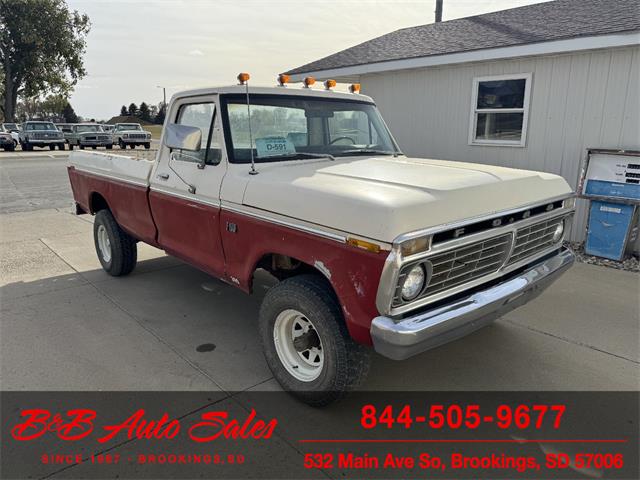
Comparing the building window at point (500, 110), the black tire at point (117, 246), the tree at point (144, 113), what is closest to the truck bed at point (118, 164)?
the black tire at point (117, 246)

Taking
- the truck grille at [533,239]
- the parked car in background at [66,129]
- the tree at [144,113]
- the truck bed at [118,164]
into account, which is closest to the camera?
the truck grille at [533,239]

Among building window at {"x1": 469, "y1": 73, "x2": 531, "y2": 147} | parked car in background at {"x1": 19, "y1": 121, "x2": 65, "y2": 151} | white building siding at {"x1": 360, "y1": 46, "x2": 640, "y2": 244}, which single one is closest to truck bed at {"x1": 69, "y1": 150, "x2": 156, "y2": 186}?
white building siding at {"x1": 360, "y1": 46, "x2": 640, "y2": 244}

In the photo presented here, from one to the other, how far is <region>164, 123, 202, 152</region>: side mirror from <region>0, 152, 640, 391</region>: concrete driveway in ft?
5.23

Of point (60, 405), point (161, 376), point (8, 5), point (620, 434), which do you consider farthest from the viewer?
point (8, 5)

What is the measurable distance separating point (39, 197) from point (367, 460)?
38.4ft

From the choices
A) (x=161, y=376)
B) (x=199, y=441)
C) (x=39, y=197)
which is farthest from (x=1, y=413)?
(x=39, y=197)

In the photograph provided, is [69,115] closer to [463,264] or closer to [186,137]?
[186,137]

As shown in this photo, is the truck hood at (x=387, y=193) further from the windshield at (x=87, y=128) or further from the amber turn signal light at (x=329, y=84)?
the windshield at (x=87, y=128)

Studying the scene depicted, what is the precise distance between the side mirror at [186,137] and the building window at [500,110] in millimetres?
5755

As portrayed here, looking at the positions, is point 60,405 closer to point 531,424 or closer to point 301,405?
point 301,405

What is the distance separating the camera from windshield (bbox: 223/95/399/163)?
356cm

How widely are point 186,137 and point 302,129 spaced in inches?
37.0

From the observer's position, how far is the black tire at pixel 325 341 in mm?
2713

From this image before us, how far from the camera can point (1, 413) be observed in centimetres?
295
